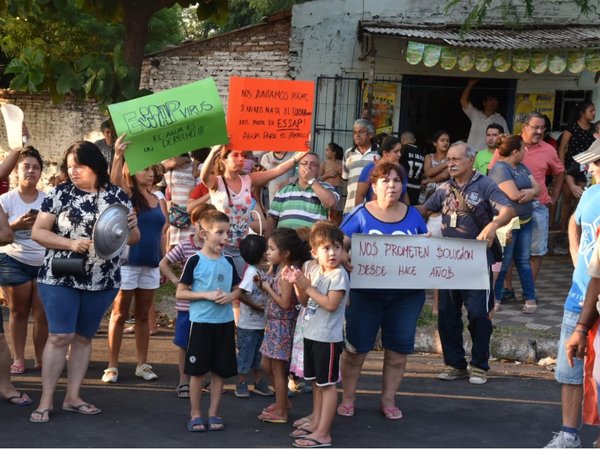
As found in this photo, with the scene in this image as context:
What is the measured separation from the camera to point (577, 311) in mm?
Result: 5629

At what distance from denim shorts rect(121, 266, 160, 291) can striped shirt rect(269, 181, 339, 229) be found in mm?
1064

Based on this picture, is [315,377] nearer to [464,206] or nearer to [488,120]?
[464,206]

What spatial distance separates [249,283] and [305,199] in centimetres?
124

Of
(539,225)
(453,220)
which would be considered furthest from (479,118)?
(453,220)

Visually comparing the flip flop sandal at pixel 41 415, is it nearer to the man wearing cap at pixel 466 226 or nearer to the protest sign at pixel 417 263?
the protest sign at pixel 417 263

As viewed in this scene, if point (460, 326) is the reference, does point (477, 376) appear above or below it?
below

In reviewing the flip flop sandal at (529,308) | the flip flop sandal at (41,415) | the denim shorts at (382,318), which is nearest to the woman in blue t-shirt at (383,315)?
the denim shorts at (382,318)

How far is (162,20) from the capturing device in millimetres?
19984

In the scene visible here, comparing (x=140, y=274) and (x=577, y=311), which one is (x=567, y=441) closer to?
(x=577, y=311)

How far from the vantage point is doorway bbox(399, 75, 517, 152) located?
14.5m

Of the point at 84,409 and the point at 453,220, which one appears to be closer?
the point at 84,409

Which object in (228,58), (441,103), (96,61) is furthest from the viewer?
(441,103)

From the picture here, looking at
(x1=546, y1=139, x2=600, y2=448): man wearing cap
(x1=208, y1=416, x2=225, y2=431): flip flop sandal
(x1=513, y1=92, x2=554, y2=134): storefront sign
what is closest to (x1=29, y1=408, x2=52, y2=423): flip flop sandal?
(x1=208, y1=416, x2=225, y2=431): flip flop sandal

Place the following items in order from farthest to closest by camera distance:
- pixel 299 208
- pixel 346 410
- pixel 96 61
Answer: pixel 96 61 < pixel 299 208 < pixel 346 410
